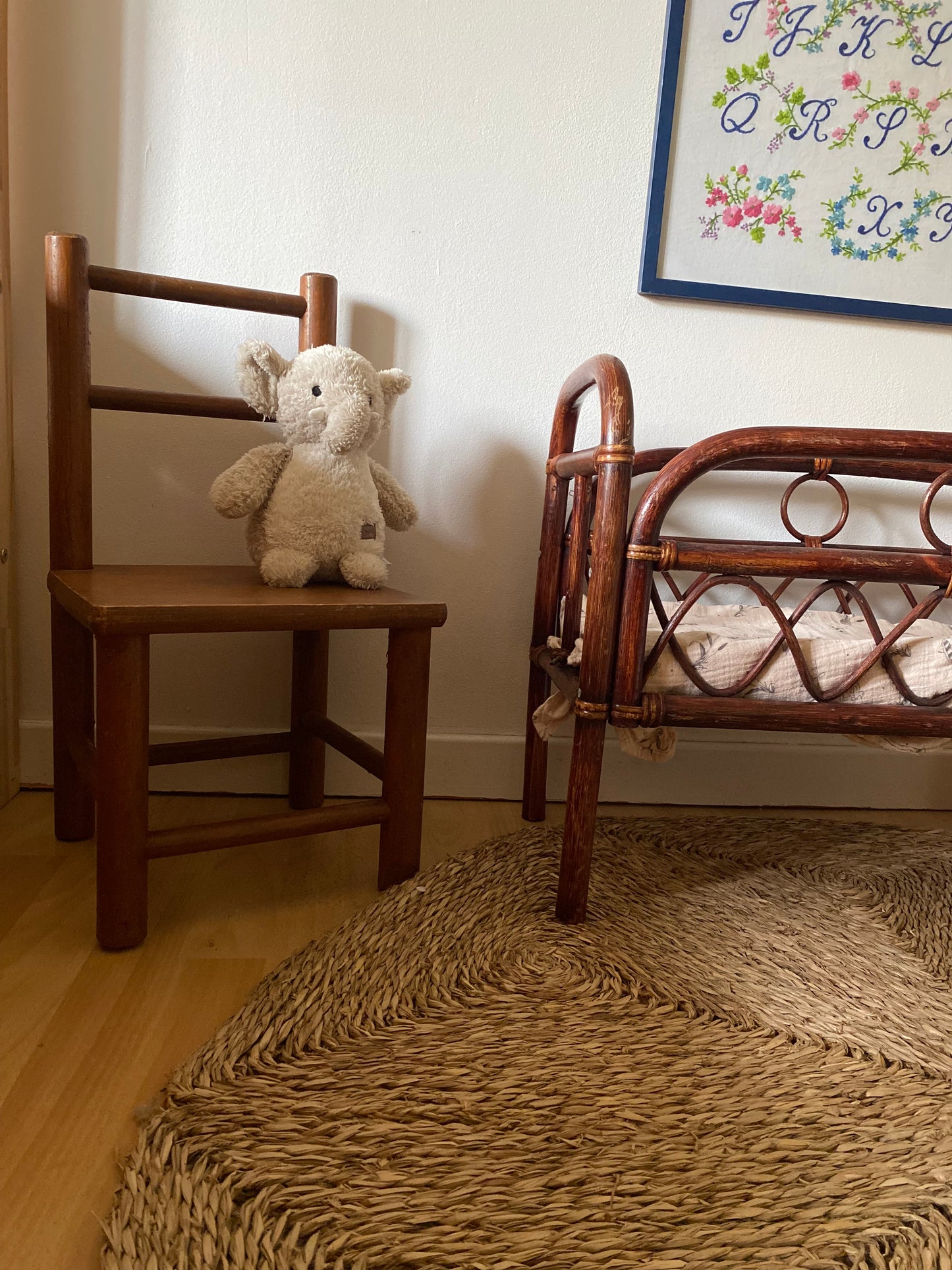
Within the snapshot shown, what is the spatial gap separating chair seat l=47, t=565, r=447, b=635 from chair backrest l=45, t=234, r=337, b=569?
0.07m

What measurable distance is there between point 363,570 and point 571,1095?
0.63 m

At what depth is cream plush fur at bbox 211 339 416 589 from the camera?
1.02 meters

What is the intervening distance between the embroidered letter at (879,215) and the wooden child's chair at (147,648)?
0.86 metres

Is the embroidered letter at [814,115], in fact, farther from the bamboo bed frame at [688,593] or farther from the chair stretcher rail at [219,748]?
the chair stretcher rail at [219,748]

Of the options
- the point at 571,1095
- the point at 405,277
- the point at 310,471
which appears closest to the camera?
the point at 571,1095

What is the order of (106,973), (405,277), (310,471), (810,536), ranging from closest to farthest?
(106,973), (310,471), (405,277), (810,536)

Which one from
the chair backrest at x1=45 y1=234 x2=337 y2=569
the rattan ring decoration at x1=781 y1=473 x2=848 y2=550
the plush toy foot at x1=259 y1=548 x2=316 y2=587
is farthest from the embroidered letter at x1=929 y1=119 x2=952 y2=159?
the plush toy foot at x1=259 y1=548 x2=316 y2=587

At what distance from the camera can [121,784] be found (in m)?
0.84

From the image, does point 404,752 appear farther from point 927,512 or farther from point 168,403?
point 927,512

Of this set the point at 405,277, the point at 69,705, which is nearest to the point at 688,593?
the point at 405,277

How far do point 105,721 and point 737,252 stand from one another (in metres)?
1.15

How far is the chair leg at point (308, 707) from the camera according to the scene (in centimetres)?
123

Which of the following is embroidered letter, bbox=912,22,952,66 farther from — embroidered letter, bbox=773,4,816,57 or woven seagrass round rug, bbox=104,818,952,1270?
woven seagrass round rug, bbox=104,818,952,1270

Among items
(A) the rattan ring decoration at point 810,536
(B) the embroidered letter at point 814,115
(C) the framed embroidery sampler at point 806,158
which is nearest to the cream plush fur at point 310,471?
(C) the framed embroidery sampler at point 806,158
